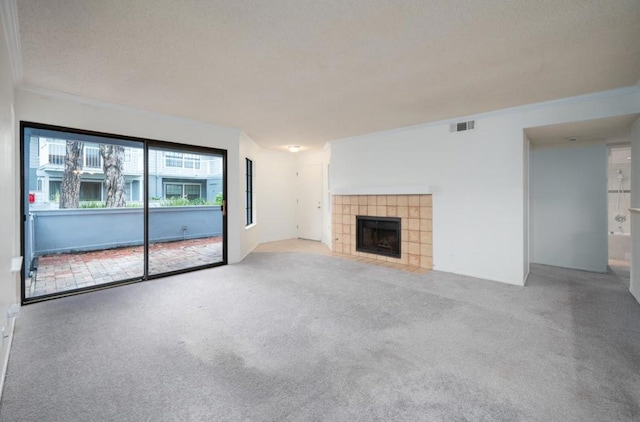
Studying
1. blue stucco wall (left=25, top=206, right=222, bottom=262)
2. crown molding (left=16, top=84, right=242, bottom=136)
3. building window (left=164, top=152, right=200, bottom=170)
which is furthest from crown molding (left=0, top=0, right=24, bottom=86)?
building window (left=164, top=152, right=200, bottom=170)

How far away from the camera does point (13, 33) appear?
6.72ft

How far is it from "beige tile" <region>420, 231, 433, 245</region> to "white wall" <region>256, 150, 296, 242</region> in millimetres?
3875

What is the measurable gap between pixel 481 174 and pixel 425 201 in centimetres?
91

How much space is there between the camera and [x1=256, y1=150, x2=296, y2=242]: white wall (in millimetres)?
7016

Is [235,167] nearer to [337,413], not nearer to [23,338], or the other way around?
[23,338]

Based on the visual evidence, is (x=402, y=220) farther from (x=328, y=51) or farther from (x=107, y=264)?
(x=107, y=264)

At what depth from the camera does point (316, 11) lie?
1.82 m

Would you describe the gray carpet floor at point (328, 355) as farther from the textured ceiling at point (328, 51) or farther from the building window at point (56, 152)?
the building window at point (56, 152)

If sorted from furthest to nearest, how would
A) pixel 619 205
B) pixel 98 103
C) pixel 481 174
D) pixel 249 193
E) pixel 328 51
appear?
pixel 249 193, pixel 619 205, pixel 481 174, pixel 98 103, pixel 328 51

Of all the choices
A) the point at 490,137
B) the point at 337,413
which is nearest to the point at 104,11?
the point at 337,413

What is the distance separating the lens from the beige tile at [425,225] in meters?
4.64

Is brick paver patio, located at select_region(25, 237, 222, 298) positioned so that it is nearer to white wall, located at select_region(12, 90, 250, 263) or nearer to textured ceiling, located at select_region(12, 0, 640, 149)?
white wall, located at select_region(12, 90, 250, 263)

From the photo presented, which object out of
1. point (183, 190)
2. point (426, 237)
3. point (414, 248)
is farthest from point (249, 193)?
point (426, 237)

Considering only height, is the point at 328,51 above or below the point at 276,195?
above
